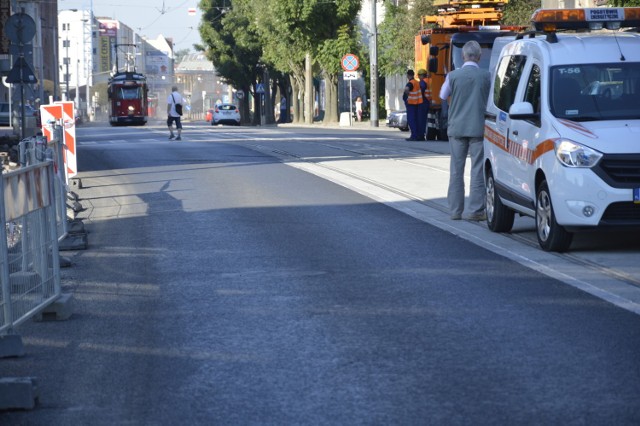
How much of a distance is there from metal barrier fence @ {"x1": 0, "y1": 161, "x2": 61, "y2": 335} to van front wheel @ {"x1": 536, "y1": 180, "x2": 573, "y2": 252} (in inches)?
180

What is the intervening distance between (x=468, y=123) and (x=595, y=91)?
2472 mm

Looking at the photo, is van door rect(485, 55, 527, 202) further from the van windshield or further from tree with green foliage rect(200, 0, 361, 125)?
tree with green foliage rect(200, 0, 361, 125)

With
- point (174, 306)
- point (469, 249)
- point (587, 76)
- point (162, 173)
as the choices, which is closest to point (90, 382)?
point (174, 306)

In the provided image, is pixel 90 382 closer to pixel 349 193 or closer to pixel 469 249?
pixel 469 249

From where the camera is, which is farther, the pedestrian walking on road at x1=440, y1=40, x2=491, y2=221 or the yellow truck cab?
the pedestrian walking on road at x1=440, y1=40, x2=491, y2=221

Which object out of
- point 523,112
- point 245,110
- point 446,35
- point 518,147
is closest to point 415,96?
point 446,35

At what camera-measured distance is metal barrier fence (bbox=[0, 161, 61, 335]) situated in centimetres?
754

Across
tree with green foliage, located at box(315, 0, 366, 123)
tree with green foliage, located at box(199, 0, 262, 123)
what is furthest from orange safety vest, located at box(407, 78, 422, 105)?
tree with green foliage, located at box(199, 0, 262, 123)

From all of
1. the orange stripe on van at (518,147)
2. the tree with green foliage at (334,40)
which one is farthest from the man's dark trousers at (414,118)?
the tree with green foliage at (334,40)

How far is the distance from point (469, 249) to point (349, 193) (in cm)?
658

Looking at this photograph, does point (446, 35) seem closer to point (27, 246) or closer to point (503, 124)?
point (503, 124)

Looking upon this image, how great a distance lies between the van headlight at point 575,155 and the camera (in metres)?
11.4

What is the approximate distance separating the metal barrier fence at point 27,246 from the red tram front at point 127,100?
217 feet

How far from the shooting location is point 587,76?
12.5 metres
